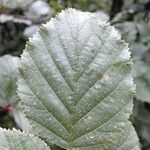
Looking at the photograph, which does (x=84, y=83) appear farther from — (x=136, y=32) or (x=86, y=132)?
(x=136, y=32)

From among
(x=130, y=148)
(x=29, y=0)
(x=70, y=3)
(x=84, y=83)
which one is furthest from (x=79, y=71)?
(x=29, y=0)

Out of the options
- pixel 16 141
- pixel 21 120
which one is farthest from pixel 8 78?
pixel 16 141

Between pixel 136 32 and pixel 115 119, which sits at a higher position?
pixel 136 32

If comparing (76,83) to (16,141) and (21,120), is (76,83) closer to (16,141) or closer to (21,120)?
(16,141)

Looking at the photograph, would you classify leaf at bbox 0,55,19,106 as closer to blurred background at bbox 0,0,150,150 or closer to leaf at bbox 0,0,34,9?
blurred background at bbox 0,0,150,150

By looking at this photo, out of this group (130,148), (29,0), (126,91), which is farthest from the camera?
(29,0)

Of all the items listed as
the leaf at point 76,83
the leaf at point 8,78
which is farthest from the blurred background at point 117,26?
the leaf at point 76,83

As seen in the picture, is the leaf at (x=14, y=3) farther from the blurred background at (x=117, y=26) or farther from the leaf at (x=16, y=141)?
the leaf at (x=16, y=141)
